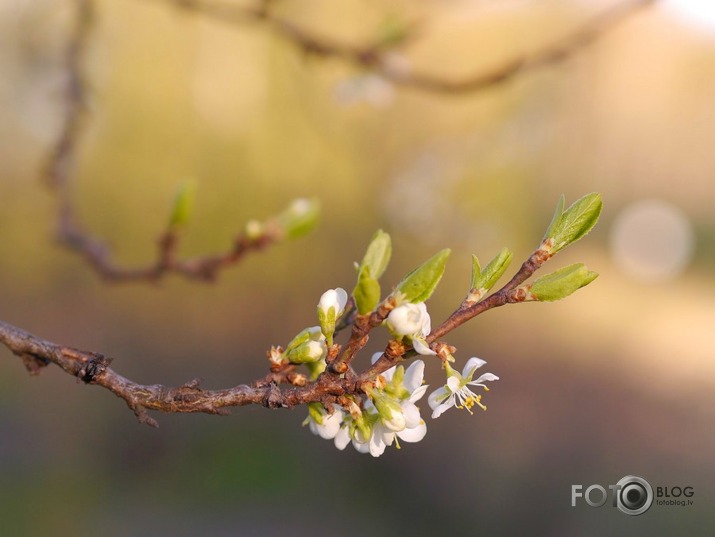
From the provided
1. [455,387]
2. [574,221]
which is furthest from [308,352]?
[574,221]

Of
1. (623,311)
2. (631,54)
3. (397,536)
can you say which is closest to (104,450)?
(397,536)

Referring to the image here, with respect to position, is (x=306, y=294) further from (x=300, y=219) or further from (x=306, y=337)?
(x=306, y=337)

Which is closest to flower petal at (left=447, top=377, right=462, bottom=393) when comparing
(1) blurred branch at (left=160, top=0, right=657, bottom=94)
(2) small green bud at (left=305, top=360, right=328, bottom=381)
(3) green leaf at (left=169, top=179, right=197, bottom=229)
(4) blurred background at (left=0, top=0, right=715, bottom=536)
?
(2) small green bud at (left=305, top=360, right=328, bottom=381)

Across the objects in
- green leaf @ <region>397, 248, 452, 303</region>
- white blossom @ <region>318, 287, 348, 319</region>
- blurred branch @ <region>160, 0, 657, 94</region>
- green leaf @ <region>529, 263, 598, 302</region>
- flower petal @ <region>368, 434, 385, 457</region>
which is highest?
blurred branch @ <region>160, 0, 657, 94</region>

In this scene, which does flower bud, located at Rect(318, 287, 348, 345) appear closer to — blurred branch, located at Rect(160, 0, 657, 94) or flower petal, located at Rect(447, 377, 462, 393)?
flower petal, located at Rect(447, 377, 462, 393)

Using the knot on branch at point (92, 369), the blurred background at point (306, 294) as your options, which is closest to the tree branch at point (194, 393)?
the knot on branch at point (92, 369)

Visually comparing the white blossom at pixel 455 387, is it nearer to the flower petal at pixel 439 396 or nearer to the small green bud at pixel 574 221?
the flower petal at pixel 439 396
